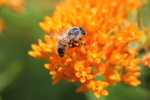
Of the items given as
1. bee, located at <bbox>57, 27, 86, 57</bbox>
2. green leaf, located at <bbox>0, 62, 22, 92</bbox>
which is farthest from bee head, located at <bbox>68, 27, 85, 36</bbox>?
green leaf, located at <bbox>0, 62, 22, 92</bbox>

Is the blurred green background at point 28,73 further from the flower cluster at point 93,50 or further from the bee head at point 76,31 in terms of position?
the bee head at point 76,31

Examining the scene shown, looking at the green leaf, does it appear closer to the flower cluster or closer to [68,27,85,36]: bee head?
the flower cluster

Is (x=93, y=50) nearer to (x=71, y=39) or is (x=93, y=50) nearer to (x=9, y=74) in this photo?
(x=71, y=39)

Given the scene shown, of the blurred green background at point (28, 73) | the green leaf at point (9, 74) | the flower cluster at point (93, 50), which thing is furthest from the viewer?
the green leaf at point (9, 74)

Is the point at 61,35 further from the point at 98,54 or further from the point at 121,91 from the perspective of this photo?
the point at 121,91

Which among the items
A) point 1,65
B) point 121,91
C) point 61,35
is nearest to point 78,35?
point 61,35

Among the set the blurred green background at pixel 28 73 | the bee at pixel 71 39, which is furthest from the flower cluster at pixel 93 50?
the blurred green background at pixel 28 73

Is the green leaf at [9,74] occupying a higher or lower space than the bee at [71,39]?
higher
